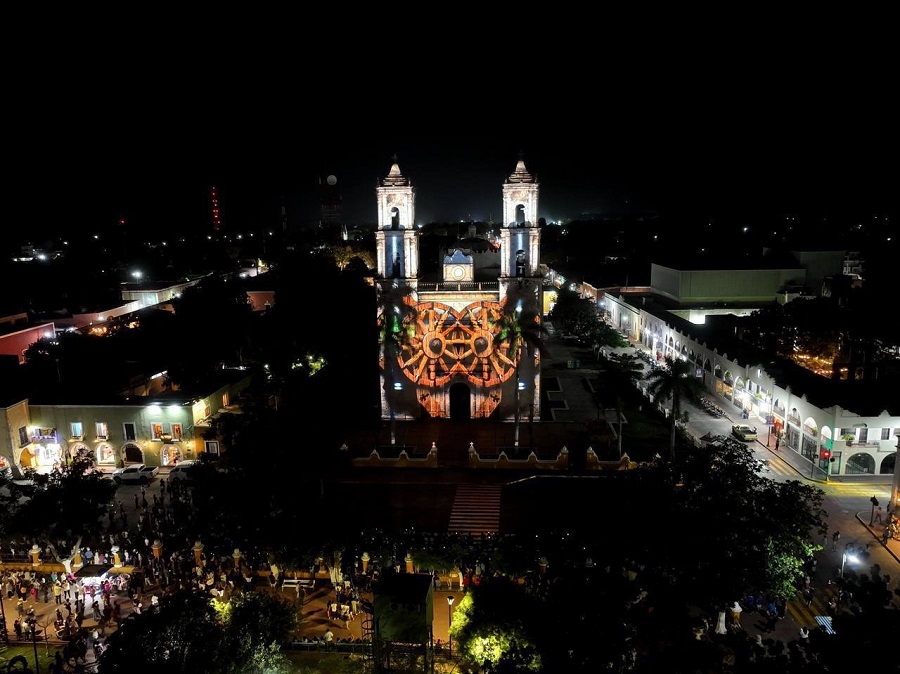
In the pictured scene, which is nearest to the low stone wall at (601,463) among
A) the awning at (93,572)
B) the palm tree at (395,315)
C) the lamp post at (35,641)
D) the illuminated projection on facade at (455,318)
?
the illuminated projection on facade at (455,318)

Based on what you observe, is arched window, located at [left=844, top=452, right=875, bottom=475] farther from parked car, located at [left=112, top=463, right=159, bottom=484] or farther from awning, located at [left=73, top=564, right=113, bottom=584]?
parked car, located at [left=112, top=463, right=159, bottom=484]

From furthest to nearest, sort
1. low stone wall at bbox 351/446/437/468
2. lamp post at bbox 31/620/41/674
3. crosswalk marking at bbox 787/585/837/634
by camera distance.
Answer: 1. low stone wall at bbox 351/446/437/468
2. crosswalk marking at bbox 787/585/837/634
3. lamp post at bbox 31/620/41/674

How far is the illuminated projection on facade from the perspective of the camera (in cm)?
3519

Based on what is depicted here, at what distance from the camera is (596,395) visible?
111ft

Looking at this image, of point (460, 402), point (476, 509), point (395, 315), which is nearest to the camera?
point (476, 509)

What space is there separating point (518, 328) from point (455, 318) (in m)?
3.65

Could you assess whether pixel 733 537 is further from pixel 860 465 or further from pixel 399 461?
pixel 399 461

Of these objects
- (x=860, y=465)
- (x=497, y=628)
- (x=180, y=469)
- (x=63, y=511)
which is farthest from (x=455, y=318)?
(x=497, y=628)

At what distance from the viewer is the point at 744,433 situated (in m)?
32.8

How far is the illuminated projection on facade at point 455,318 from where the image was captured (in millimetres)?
35188

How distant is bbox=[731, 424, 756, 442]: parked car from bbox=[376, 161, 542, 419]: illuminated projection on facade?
34.0 ft

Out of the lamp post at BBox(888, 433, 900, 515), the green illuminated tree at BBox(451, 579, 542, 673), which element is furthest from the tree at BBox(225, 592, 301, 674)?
the lamp post at BBox(888, 433, 900, 515)

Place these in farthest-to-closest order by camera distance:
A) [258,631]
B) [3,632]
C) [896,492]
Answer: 1. [896,492]
2. [3,632]
3. [258,631]

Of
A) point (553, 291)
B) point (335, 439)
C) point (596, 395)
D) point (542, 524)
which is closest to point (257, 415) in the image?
point (335, 439)
